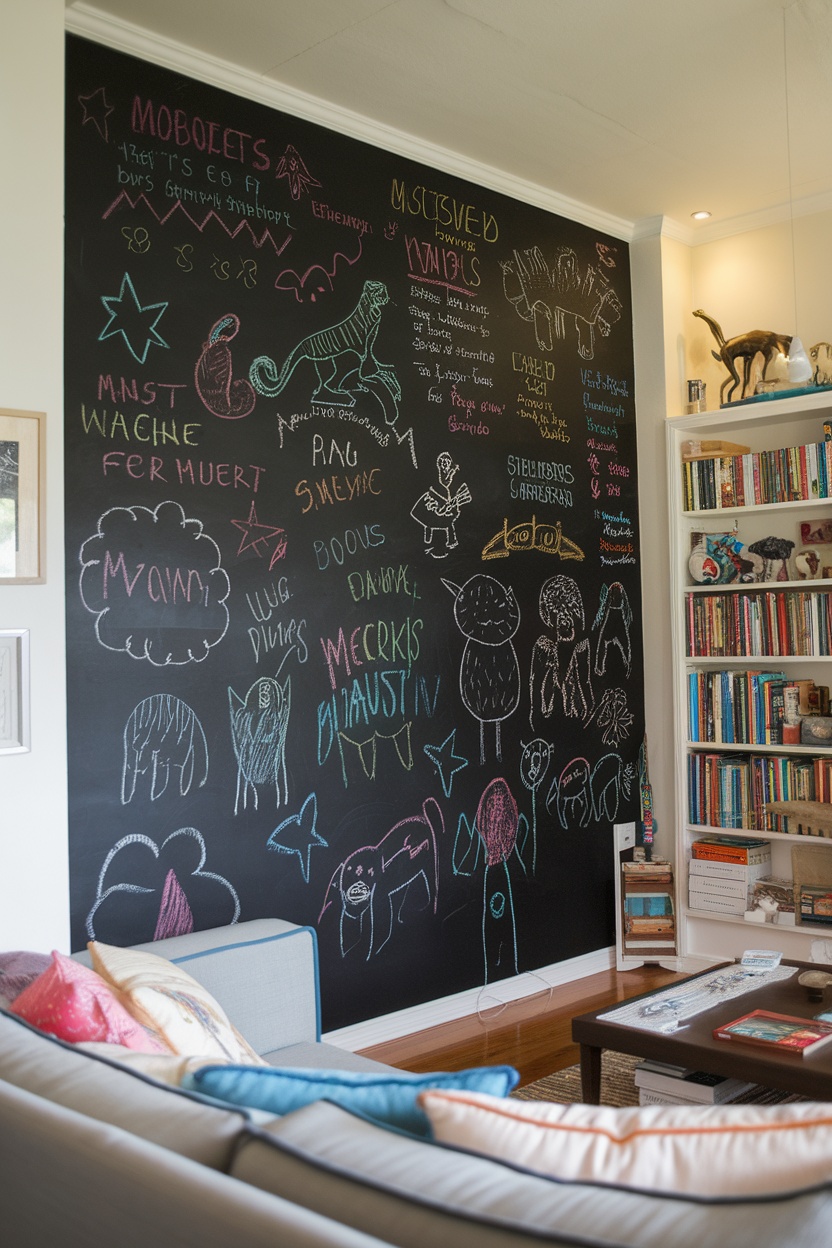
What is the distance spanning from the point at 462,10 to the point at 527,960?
3469 millimetres

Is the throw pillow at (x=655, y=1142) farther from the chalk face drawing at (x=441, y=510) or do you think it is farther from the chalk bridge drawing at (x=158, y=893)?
the chalk face drawing at (x=441, y=510)

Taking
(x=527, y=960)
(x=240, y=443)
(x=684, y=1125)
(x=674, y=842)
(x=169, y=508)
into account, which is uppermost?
(x=240, y=443)

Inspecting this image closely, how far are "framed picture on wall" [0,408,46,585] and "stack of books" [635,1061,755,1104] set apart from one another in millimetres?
2016

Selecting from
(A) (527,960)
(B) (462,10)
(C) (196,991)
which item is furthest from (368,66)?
(A) (527,960)

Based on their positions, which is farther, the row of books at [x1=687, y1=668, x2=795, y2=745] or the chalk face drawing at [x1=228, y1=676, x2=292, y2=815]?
the row of books at [x1=687, y1=668, x2=795, y2=745]

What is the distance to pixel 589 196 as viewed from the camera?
4.77 m

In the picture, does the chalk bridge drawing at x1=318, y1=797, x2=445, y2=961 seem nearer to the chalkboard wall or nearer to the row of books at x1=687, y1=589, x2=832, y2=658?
the chalkboard wall

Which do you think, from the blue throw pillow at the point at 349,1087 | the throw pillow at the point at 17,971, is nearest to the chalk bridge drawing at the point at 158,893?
the throw pillow at the point at 17,971

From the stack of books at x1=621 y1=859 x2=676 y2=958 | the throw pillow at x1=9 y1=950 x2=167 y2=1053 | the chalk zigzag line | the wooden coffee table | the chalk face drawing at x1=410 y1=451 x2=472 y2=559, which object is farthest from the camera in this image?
the stack of books at x1=621 y1=859 x2=676 y2=958

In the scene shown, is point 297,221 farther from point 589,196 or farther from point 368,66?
point 589,196

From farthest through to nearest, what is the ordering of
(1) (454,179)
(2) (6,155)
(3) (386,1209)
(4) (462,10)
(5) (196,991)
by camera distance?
(1) (454,179), (4) (462,10), (2) (6,155), (5) (196,991), (3) (386,1209)

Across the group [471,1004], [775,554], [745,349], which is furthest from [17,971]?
[745,349]

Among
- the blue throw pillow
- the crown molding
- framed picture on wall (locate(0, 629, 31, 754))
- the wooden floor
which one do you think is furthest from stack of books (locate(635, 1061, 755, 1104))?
the crown molding

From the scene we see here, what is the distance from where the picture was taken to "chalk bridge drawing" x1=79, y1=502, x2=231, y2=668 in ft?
10.4
